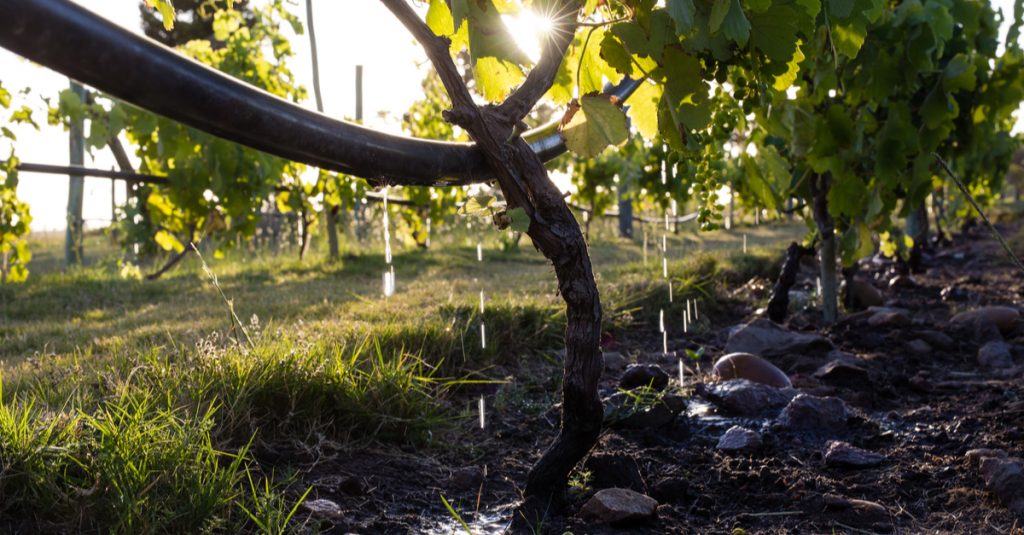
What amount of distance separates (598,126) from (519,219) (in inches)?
8.9

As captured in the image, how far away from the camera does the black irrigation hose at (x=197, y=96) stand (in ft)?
3.19

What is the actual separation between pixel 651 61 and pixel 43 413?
1.57 m

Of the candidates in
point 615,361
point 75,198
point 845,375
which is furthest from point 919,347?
point 75,198

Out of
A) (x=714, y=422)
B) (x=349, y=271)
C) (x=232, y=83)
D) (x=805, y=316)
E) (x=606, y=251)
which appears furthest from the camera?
(x=606, y=251)

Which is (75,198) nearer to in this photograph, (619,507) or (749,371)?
(749,371)

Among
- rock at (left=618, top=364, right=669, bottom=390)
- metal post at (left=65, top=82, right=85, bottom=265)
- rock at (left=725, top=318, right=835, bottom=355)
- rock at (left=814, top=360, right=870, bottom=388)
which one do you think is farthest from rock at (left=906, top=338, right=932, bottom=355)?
metal post at (left=65, top=82, right=85, bottom=265)

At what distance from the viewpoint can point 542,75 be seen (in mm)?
1670

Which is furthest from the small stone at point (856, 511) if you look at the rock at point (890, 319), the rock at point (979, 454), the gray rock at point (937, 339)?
the rock at point (890, 319)

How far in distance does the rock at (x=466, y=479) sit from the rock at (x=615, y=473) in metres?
0.29

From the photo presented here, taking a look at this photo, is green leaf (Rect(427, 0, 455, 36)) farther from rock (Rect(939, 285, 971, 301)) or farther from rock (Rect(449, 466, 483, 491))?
rock (Rect(939, 285, 971, 301))

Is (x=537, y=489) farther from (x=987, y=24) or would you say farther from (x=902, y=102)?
(x=987, y=24)

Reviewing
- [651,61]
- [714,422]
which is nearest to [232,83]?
[651,61]

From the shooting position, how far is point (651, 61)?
5.71ft

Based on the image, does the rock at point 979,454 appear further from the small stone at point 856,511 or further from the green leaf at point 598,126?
the green leaf at point 598,126
